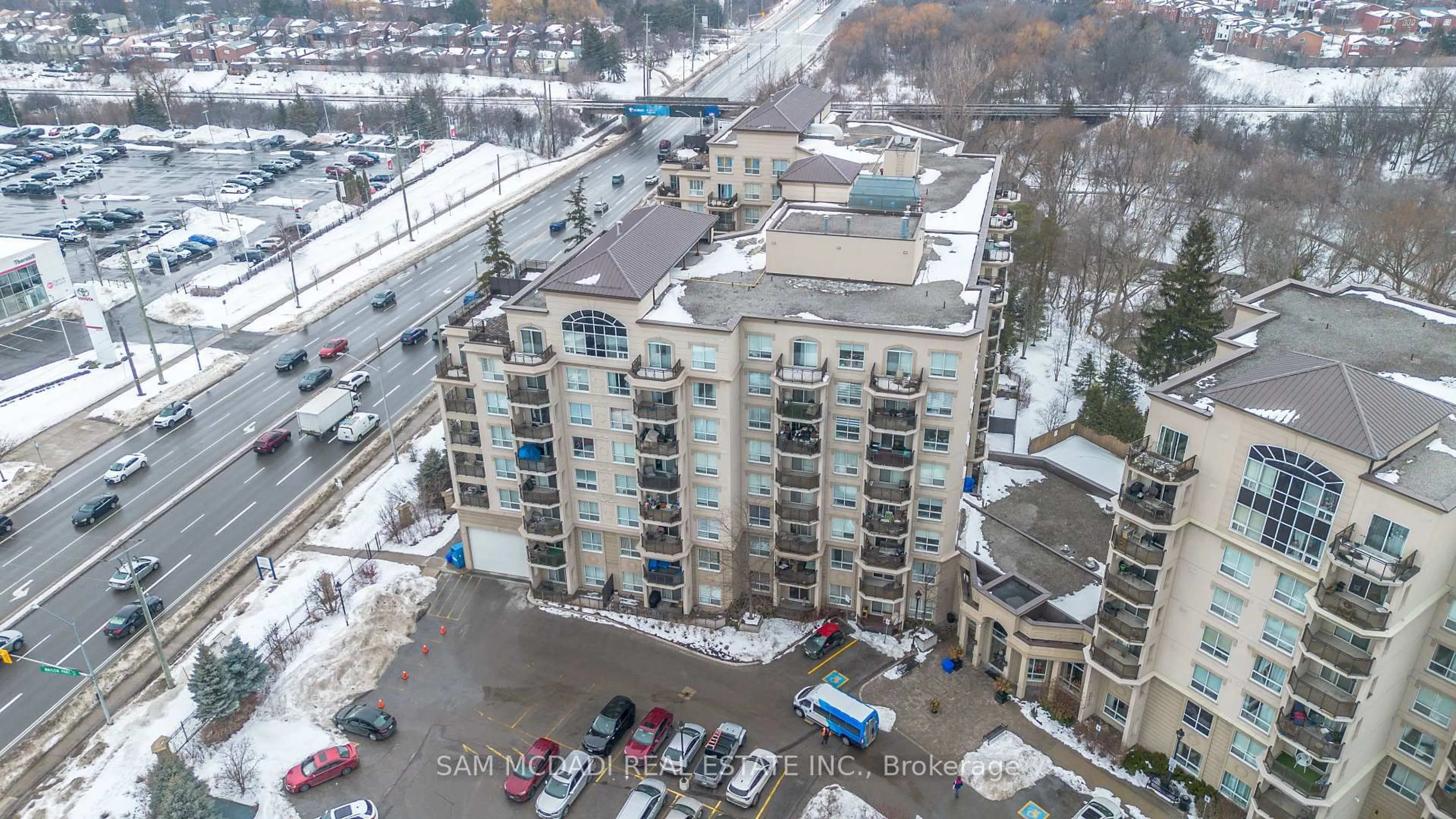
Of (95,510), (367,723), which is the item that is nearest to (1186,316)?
(367,723)

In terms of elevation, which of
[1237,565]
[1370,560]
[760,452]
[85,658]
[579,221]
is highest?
[1370,560]

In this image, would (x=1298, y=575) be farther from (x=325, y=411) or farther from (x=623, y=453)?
(x=325, y=411)

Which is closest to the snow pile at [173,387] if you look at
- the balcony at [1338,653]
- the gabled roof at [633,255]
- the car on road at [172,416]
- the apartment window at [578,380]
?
the car on road at [172,416]

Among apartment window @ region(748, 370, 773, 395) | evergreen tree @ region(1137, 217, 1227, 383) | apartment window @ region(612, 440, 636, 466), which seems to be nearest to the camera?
apartment window @ region(748, 370, 773, 395)

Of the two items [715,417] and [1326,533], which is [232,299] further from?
[1326,533]

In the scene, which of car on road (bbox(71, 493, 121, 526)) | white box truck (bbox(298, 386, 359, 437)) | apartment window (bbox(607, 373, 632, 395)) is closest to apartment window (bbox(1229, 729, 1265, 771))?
apartment window (bbox(607, 373, 632, 395))

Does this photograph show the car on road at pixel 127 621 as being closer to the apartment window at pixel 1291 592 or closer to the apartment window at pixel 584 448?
the apartment window at pixel 584 448

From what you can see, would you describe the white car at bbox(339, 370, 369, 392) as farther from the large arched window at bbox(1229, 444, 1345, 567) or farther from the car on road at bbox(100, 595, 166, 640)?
the large arched window at bbox(1229, 444, 1345, 567)
